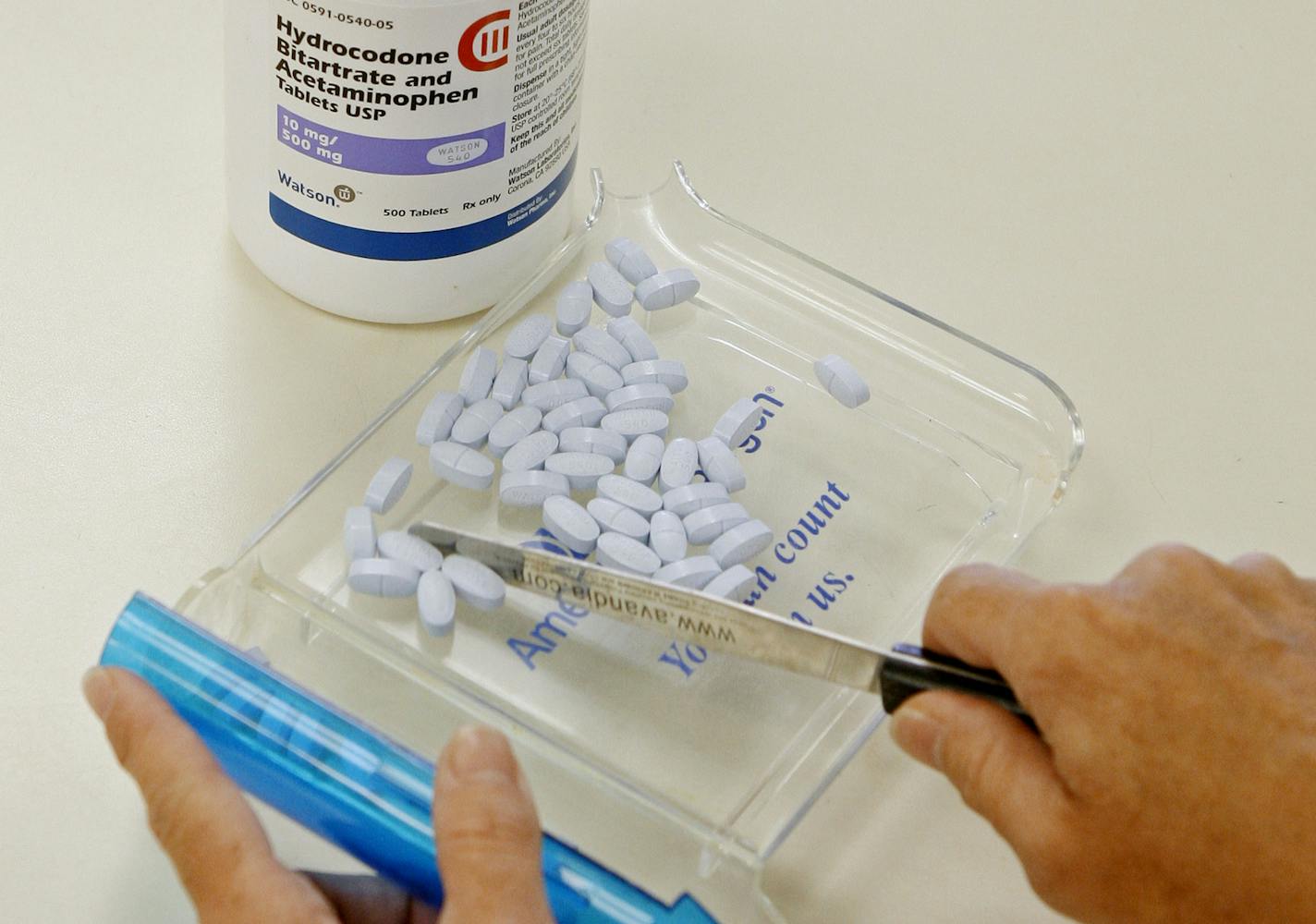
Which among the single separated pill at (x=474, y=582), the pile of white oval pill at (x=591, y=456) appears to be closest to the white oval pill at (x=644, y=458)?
the pile of white oval pill at (x=591, y=456)

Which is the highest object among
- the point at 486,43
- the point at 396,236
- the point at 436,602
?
the point at 486,43

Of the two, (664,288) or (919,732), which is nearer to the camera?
(919,732)

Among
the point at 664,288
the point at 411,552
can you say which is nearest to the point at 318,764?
the point at 411,552

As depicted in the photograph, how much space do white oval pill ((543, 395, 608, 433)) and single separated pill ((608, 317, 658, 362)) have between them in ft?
0.15

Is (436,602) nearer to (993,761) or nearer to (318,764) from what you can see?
(318,764)

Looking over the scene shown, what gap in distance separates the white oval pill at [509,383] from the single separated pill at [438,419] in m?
0.02

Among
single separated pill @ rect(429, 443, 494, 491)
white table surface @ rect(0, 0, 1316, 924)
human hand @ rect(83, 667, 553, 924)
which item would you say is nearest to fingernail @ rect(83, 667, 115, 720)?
human hand @ rect(83, 667, 553, 924)

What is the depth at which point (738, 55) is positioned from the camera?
1076 mm

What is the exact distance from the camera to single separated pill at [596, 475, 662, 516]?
78 cm

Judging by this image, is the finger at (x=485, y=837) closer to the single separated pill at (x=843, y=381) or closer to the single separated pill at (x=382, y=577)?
the single separated pill at (x=382, y=577)

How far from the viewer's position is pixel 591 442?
2.64 ft

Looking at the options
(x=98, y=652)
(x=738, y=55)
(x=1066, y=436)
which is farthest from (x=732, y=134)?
(x=98, y=652)

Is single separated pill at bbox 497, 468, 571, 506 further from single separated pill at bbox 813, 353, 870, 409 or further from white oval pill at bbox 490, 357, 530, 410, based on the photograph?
single separated pill at bbox 813, 353, 870, 409

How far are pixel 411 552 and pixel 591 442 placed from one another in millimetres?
117
